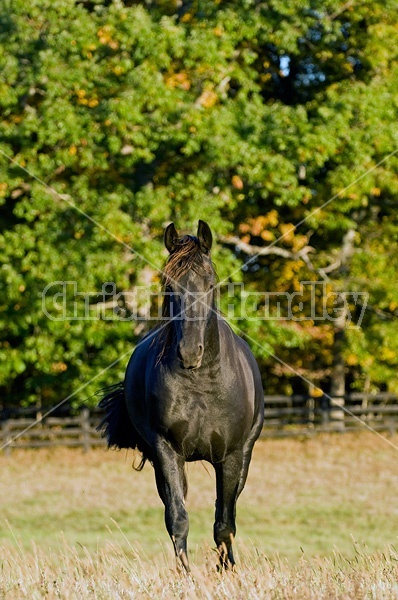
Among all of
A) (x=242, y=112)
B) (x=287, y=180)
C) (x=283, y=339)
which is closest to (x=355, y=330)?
(x=283, y=339)

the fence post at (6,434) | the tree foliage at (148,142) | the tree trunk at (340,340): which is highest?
the tree foliage at (148,142)

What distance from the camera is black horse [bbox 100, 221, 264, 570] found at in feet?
18.9

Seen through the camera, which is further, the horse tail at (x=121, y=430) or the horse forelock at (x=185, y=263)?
the horse tail at (x=121, y=430)

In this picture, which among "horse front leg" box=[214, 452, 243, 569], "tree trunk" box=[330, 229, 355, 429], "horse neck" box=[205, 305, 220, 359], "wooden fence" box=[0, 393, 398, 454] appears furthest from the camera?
"tree trunk" box=[330, 229, 355, 429]

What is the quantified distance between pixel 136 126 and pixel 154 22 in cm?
258

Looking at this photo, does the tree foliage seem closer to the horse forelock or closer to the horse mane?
the horse mane

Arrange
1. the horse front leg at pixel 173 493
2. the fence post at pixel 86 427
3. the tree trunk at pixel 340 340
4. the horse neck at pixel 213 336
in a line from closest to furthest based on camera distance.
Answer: the horse neck at pixel 213 336 < the horse front leg at pixel 173 493 < the fence post at pixel 86 427 < the tree trunk at pixel 340 340

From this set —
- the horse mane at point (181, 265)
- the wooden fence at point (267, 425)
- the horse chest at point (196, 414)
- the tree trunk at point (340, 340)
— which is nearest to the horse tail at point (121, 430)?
the horse chest at point (196, 414)

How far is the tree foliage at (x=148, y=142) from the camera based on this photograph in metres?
18.3

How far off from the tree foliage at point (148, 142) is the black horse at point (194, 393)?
1125 cm

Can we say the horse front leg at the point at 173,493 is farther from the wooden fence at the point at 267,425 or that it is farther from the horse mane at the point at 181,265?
the wooden fence at the point at 267,425

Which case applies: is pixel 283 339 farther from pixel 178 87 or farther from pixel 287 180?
pixel 178 87

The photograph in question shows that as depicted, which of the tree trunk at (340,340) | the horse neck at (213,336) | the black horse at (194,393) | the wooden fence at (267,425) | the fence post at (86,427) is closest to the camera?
the black horse at (194,393)

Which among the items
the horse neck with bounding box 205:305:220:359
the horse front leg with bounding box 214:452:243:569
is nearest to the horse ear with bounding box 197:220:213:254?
the horse neck with bounding box 205:305:220:359
